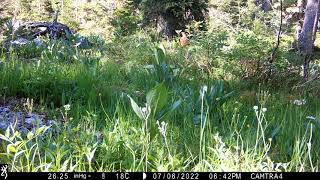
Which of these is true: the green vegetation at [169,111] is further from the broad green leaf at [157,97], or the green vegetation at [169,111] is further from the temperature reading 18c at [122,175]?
the temperature reading 18c at [122,175]

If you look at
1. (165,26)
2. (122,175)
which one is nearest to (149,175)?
(122,175)

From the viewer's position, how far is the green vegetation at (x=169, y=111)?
2092 millimetres

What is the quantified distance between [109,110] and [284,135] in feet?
4.51

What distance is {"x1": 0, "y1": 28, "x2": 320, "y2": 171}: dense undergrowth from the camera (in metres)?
2.09

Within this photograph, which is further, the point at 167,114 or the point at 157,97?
the point at 167,114

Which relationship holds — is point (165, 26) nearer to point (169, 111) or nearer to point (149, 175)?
point (169, 111)

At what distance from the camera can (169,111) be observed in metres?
2.54

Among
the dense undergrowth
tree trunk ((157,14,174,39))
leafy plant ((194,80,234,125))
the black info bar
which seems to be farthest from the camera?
tree trunk ((157,14,174,39))

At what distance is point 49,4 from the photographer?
28.1 metres

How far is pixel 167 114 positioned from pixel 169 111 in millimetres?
87

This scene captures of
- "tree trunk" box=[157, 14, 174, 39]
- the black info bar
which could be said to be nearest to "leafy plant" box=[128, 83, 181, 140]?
the black info bar

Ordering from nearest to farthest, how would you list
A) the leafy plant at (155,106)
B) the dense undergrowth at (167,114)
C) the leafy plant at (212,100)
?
the dense undergrowth at (167,114) < the leafy plant at (155,106) < the leafy plant at (212,100)

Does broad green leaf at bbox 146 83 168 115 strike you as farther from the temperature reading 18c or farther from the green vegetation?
the temperature reading 18c

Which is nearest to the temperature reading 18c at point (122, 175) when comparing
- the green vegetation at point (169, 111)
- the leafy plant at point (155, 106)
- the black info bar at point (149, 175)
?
the black info bar at point (149, 175)
